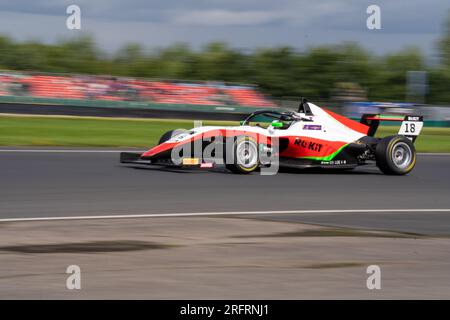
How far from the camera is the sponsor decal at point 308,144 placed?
13250 millimetres

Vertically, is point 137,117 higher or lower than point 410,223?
higher

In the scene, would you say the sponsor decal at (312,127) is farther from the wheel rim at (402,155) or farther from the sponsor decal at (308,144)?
the wheel rim at (402,155)

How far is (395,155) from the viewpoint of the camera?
45.2 feet

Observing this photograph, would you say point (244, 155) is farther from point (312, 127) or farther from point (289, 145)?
point (312, 127)

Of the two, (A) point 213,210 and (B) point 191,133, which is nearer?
(A) point 213,210

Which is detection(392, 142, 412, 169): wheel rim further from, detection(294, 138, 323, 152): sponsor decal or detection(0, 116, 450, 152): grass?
detection(0, 116, 450, 152): grass

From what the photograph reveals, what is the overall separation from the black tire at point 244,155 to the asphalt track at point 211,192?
0.14 m

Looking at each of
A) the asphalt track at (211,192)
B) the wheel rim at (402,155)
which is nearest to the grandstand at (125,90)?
the asphalt track at (211,192)

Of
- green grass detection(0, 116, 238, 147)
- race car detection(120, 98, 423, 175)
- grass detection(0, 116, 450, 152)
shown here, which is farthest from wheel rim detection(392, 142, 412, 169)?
green grass detection(0, 116, 238, 147)

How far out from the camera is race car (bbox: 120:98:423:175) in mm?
12664

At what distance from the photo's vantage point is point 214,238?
7852mm
